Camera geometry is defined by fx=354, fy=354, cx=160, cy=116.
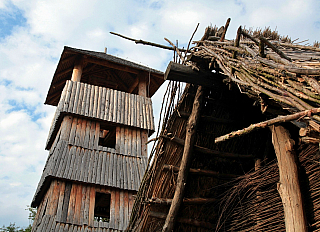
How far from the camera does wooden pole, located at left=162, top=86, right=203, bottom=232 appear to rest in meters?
4.70

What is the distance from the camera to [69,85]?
492 inches

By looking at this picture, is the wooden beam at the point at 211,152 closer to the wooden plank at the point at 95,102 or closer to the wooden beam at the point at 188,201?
the wooden beam at the point at 188,201

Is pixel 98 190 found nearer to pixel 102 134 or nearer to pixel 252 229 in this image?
pixel 102 134

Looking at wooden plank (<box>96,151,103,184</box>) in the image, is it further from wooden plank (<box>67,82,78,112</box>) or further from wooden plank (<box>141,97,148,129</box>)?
wooden plank (<box>141,97,148,129</box>)

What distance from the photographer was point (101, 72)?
15.2 m

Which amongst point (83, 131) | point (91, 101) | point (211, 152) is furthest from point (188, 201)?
point (91, 101)

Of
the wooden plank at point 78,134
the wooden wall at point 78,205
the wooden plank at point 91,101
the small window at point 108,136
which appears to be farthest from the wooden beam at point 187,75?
the small window at point 108,136

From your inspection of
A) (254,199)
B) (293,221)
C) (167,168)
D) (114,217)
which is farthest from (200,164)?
(114,217)

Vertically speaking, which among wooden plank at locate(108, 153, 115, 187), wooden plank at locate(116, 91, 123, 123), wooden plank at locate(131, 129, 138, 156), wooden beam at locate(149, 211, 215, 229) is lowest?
wooden beam at locate(149, 211, 215, 229)

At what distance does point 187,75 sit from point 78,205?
7.46 m

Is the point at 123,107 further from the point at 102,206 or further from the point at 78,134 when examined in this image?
the point at 102,206

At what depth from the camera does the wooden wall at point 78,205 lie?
10.4m

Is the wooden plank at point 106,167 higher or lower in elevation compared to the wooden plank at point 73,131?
lower

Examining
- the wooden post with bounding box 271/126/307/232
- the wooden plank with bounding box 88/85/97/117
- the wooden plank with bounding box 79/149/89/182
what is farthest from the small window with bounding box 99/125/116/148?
the wooden post with bounding box 271/126/307/232
